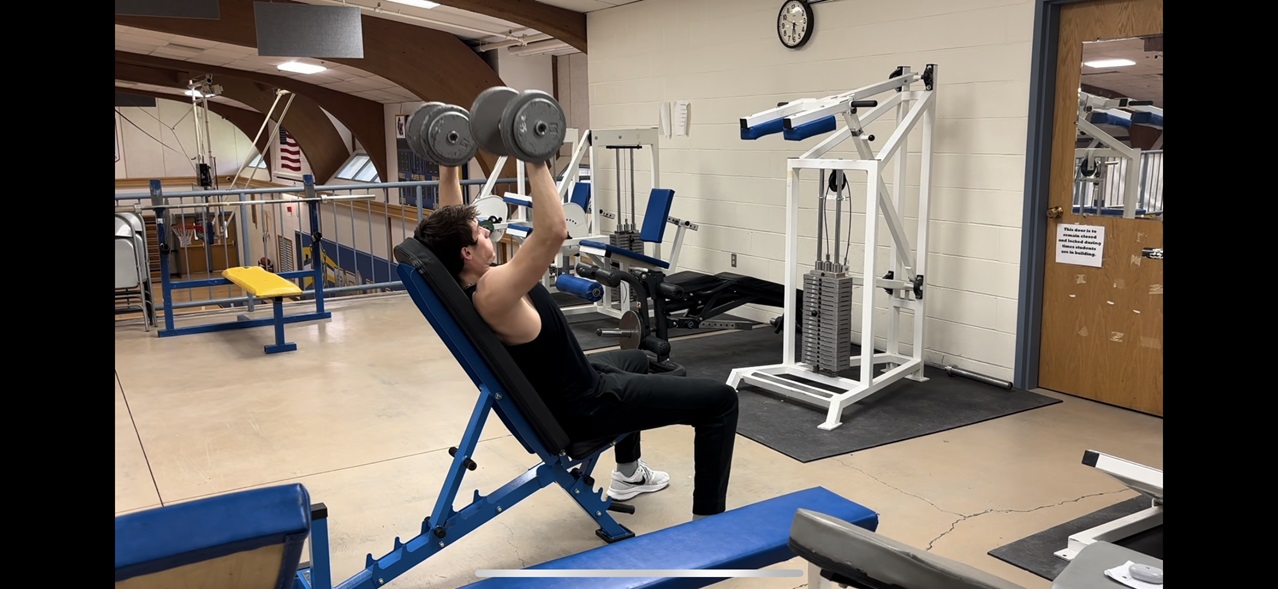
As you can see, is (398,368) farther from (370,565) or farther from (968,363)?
(968,363)

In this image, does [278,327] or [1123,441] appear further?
[278,327]

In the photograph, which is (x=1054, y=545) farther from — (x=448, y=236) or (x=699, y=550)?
(x=448, y=236)

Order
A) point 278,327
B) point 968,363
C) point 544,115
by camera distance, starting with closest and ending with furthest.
Result: 1. point 544,115
2. point 968,363
3. point 278,327

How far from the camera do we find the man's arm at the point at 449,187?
3.14 metres

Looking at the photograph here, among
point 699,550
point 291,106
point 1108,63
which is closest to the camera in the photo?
point 699,550

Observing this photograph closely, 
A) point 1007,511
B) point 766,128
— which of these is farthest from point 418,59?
point 1007,511

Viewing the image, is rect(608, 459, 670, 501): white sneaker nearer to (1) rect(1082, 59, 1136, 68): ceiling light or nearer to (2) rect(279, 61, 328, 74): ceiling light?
(1) rect(1082, 59, 1136, 68): ceiling light

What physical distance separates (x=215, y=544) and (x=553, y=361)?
1.37 m

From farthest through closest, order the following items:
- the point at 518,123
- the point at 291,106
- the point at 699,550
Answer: the point at 291,106 < the point at 518,123 < the point at 699,550

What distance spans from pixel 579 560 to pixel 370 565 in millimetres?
730

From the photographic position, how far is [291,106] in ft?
43.4
